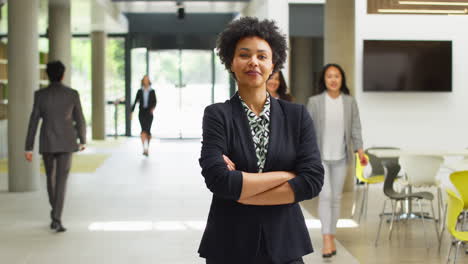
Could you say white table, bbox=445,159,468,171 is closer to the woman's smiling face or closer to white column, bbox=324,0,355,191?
white column, bbox=324,0,355,191

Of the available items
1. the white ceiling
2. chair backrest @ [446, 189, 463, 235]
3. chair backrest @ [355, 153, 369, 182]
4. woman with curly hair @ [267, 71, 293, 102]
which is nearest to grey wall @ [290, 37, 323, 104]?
the white ceiling

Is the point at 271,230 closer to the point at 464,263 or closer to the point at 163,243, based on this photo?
the point at 464,263

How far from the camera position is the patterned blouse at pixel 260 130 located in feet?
8.18

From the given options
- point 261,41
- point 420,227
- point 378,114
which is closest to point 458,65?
point 378,114

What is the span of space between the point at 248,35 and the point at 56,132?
4.92 meters

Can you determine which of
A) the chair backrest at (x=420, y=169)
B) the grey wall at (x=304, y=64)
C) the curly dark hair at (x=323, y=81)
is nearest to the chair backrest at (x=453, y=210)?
the curly dark hair at (x=323, y=81)

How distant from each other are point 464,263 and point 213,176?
4070mm

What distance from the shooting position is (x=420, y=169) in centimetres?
762

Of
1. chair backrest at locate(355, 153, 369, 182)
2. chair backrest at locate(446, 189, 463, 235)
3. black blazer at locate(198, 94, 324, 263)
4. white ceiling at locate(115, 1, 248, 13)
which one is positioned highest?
white ceiling at locate(115, 1, 248, 13)

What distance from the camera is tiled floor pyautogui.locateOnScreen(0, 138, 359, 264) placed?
244 inches

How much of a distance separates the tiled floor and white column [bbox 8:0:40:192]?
435mm

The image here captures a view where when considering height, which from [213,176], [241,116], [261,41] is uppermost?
[261,41]

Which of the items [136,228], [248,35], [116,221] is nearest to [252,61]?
[248,35]

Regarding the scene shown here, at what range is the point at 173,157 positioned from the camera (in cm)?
1648
